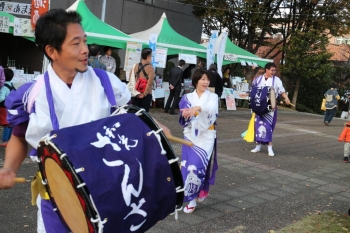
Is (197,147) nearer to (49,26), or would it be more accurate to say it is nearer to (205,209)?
(205,209)

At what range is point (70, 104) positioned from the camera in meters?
2.19

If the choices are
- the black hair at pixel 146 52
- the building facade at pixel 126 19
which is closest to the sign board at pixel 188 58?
the building facade at pixel 126 19

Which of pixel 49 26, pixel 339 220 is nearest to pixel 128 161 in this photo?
pixel 49 26

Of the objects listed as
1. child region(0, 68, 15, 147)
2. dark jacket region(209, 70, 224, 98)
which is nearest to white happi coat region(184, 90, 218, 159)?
child region(0, 68, 15, 147)

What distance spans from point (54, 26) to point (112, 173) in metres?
0.86

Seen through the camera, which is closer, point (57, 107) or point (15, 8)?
point (57, 107)

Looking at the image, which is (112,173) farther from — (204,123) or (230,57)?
(230,57)

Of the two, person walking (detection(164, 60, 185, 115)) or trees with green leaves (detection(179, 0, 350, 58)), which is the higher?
trees with green leaves (detection(179, 0, 350, 58))

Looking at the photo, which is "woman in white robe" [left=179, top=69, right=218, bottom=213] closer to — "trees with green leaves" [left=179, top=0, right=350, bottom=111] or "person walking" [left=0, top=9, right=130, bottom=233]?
"person walking" [left=0, top=9, right=130, bottom=233]

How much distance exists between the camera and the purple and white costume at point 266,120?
864 centimetres

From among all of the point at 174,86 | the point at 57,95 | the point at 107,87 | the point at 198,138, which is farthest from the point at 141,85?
the point at 57,95

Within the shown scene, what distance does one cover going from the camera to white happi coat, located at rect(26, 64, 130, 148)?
7.11 feet

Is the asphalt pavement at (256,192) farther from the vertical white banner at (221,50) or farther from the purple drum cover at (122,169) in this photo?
the vertical white banner at (221,50)

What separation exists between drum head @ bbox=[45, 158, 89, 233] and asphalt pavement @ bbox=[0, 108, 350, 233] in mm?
2345
